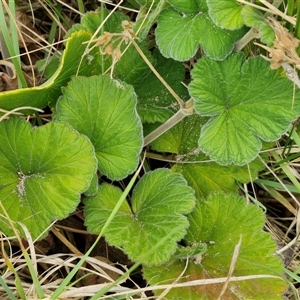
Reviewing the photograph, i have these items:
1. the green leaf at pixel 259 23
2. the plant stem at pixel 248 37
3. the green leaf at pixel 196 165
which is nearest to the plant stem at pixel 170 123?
the green leaf at pixel 196 165

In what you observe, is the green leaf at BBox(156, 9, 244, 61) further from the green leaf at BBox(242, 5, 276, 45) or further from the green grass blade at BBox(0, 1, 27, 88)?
the green grass blade at BBox(0, 1, 27, 88)

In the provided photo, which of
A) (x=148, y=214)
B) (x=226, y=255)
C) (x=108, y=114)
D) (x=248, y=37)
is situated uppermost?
(x=248, y=37)

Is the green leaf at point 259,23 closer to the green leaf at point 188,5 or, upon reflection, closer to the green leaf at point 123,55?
the green leaf at point 188,5

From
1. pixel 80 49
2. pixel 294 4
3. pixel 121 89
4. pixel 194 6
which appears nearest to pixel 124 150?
pixel 121 89

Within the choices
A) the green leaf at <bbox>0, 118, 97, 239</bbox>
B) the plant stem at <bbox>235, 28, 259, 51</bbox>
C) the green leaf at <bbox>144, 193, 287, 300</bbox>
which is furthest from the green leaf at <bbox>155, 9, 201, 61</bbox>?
the green leaf at <bbox>144, 193, 287, 300</bbox>

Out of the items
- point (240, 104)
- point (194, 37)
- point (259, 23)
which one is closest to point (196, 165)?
point (240, 104)

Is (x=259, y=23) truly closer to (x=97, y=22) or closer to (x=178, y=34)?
(x=178, y=34)
